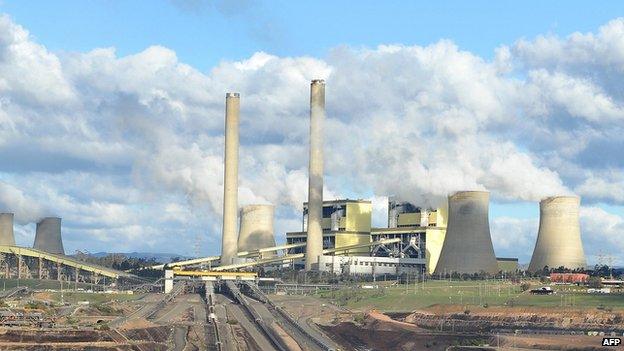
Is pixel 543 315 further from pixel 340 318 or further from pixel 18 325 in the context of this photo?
pixel 18 325

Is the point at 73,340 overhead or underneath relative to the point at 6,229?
underneath

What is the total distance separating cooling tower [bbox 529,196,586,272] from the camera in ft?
474

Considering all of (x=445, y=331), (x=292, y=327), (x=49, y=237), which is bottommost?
(x=445, y=331)

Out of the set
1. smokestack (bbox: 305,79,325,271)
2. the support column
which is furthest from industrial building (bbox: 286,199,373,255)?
the support column

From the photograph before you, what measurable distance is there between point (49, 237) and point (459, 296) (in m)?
80.9

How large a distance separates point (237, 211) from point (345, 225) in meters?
20.0

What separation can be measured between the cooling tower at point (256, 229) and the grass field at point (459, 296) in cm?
3629

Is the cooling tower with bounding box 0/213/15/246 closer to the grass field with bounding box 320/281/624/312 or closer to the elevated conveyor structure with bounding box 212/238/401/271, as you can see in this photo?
the elevated conveyor structure with bounding box 212/238/401/271

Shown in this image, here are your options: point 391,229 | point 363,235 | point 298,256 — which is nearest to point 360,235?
point 363,235

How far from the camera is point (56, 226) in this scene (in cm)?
19300

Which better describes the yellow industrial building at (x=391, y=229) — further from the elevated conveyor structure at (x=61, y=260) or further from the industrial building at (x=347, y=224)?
the elevated conveyor structure at (x=61, y=260)

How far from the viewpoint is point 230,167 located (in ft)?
575

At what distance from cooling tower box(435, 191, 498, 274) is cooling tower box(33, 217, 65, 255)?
223 ft

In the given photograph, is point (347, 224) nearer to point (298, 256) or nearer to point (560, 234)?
point (298, 256)
